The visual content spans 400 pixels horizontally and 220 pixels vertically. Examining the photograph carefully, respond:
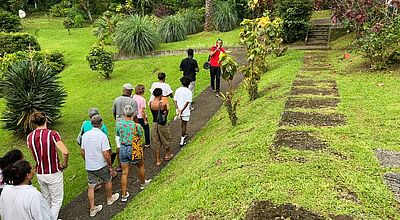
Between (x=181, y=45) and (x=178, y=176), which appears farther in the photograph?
(x=181, y=45)

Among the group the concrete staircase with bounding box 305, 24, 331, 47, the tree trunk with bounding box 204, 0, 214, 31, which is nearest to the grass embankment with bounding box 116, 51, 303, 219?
the concrete staircase with bounding box 305, 24, 331, 47

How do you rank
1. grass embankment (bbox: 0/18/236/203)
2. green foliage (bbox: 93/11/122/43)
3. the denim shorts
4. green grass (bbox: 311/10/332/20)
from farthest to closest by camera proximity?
green foliage (bbox: 93/11/122/43) → green grass (bbox: 311/10/332/20) → grass embankment (bbox: 0/18/236/203) → the denim shorts

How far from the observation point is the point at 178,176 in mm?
5887

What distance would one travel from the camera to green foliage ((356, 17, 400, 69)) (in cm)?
916

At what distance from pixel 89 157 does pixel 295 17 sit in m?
13.1

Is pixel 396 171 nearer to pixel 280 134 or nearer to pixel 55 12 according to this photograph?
pixel 280 134

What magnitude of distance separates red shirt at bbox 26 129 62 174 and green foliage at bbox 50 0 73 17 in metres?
31.0

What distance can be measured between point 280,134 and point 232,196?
185 cm

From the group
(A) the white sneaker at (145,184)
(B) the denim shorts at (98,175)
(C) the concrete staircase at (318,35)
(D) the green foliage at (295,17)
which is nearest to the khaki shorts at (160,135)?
(A) the white sneaker at (145,184)

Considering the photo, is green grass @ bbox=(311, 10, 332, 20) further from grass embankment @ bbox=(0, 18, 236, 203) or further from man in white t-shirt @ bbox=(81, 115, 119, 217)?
man in white t-shirt @ bbox=(81, 115, 119, 217)

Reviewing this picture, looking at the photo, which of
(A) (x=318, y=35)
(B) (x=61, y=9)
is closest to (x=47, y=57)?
(A) (x=318, y=35)

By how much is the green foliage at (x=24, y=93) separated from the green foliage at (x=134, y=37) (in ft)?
29.1

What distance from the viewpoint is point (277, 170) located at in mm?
4477

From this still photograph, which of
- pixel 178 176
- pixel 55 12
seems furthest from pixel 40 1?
pixel 178 176
